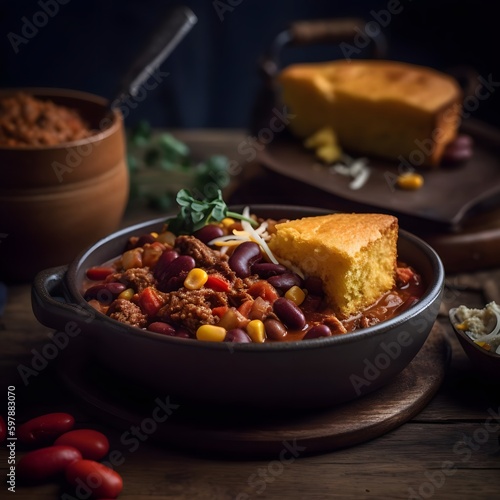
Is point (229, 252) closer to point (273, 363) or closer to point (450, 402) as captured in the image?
point (273, 363)

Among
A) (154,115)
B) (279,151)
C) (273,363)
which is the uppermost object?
(273,363)

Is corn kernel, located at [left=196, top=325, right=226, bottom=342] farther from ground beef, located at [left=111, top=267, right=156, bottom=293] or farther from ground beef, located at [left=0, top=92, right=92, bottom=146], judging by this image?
ground beef, located at [left=0, top=92, right=92, bottom=146]

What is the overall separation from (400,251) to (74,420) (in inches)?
57.9

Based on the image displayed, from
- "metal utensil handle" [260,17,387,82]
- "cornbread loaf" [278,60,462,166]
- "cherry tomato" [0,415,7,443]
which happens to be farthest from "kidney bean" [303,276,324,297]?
"metal utensil handle" [260,17,387,82]

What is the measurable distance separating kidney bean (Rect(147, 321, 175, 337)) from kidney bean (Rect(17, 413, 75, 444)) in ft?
1.35

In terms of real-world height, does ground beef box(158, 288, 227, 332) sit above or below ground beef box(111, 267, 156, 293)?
above

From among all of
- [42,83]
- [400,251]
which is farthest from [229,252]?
[42,83]

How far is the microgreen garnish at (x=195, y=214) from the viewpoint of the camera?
3.22 metres

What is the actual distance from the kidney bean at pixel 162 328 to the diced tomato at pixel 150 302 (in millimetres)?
116

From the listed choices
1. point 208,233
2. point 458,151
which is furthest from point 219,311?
point 458,151

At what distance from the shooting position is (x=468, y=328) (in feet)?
9.94

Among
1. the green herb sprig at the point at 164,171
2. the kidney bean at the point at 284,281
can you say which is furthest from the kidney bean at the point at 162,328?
the green herb sprig at the point at 164,171

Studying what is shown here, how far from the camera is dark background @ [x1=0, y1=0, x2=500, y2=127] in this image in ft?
21.9

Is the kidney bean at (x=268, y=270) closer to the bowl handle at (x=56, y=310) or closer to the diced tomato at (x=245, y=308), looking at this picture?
the diced tomato at (x=245, y=308)
